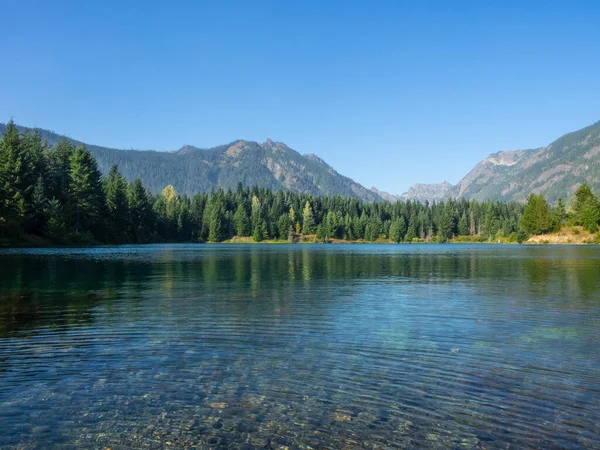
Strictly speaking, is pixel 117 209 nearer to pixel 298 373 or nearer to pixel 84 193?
pixel 84 193

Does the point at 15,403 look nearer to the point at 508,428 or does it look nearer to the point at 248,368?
the point at 248,368

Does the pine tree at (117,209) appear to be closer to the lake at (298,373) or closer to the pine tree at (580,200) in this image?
the lake at (298,373)

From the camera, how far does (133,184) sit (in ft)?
630

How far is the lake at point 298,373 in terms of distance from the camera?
431 inches

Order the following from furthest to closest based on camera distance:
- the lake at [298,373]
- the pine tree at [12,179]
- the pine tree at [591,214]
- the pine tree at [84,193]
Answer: the pine tree at [591,214] < the pine tree at [84,193] < the pine tree at [12,179] < the lake at [298,373]

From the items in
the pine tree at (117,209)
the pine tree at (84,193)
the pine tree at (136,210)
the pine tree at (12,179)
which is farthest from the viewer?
the pine tree at (136,210)

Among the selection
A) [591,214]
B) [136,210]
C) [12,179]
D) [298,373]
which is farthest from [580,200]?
[298,373]

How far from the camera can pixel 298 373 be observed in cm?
1570

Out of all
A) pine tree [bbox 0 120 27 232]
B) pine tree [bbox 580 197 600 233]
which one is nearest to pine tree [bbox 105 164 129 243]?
pine tree [bbox 0 120 27 232]

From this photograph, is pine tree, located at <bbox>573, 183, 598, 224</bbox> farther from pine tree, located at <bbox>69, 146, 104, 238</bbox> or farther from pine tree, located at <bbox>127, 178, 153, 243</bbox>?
pine tree, located at <bbox>69, 146, 104, 238</bbox>

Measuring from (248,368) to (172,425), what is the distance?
5.18 metres

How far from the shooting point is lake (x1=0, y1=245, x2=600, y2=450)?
35.9ft

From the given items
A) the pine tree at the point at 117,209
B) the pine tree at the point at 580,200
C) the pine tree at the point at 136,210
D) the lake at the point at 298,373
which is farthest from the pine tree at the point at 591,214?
the pine tree at the point at 117,209

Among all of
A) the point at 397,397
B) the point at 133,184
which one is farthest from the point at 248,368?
the point at 133,184
